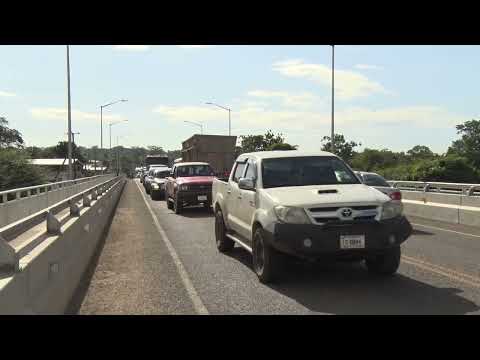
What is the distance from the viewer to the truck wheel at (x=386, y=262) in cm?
772

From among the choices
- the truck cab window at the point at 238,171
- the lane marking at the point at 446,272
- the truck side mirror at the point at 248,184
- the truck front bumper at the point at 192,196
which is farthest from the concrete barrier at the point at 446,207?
the truck side mirror at the point at 248,184

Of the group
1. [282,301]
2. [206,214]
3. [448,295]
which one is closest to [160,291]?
[282,301]

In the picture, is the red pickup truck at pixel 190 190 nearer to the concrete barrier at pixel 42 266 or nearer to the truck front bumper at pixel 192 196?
the truck front bumper at pixel 192 196

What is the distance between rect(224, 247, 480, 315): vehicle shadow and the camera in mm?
6191

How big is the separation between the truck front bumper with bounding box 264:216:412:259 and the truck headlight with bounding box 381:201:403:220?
0.12 metres

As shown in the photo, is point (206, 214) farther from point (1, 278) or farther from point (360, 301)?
point (1, 278)

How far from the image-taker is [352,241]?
7020mm

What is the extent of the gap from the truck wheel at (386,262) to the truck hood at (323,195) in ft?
2.72

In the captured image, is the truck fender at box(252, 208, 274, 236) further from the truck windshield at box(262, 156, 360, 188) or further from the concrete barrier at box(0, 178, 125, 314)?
the concrete barrier at box(0, 178, 125, 314)

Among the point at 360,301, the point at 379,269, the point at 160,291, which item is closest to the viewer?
the point at 360,301

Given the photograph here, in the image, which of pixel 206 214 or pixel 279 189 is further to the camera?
pixel 206 214

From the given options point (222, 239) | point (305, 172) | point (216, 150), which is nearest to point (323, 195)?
point (305, 172)

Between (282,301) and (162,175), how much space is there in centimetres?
2476
